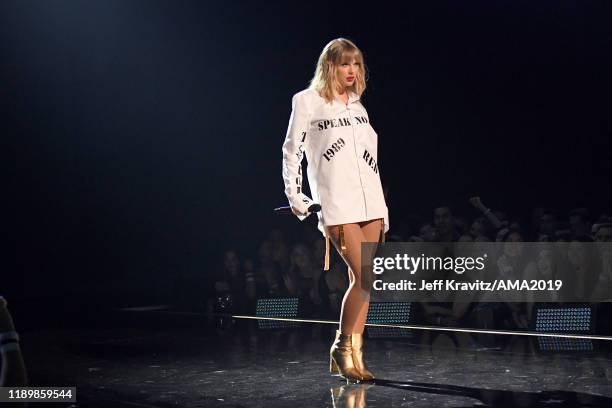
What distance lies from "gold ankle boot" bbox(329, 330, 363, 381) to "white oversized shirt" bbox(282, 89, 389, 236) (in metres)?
0.40

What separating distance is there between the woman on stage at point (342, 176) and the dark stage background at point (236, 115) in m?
3.43

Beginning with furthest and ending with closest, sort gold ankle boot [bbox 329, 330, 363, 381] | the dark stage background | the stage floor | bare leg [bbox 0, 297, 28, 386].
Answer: the dark stage background
gold ankle boot [bbox 329, 330, 363, 381]
the stage floor
bare leg [bbox 0, 297, 28, 386]

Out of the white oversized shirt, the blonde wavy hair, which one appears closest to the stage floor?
the white oversized shirt

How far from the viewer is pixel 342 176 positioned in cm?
A: 279

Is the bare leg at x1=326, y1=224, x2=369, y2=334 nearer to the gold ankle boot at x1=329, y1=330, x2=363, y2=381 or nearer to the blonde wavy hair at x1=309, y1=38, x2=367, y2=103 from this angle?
the gold ankle boot at x1=329, y1=330, x2=363, y2=381

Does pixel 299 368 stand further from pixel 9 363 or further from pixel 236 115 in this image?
pixel 236 115

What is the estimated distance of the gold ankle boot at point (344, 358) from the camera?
275cm

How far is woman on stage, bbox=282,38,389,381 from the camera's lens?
278 cm

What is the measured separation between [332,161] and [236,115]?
16.4 feet

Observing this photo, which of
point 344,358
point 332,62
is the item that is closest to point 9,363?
point 344,358

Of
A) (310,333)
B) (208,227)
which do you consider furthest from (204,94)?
(310,333)

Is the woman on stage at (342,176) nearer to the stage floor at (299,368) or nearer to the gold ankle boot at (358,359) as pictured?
the gold ankle boot at (358,359)

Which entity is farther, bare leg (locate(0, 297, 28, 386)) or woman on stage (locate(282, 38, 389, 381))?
woman on stage (locate(282, 38, 389, 381))

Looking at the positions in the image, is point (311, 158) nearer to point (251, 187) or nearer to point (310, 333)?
point (310, 333)
